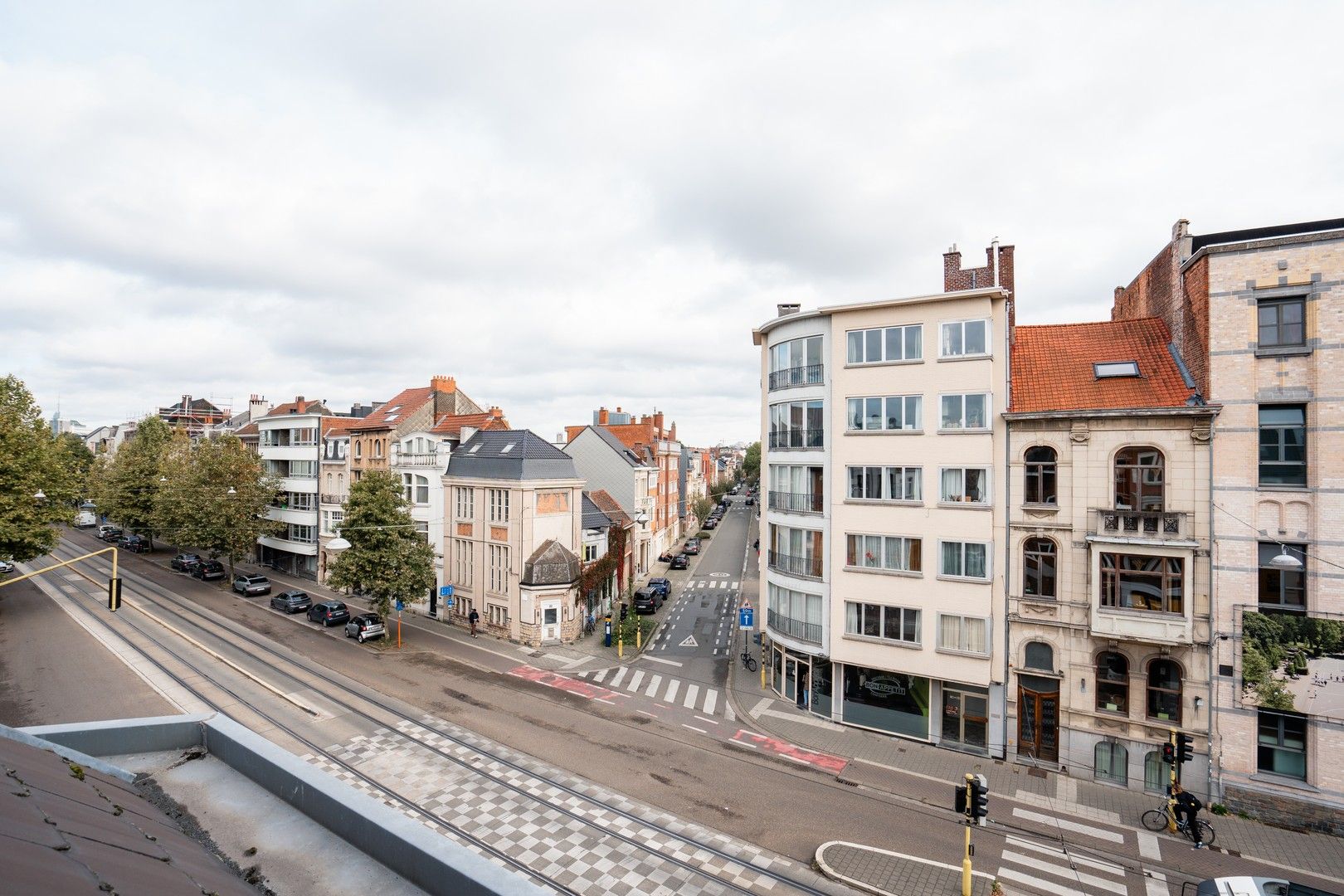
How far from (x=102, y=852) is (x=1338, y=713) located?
90.6ft

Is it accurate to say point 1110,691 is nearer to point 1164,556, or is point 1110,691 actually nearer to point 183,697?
point 1164,556

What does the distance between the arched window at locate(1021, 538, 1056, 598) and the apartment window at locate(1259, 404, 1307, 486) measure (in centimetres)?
633

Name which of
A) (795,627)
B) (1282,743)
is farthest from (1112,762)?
(795,627)

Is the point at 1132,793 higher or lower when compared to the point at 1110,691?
lower

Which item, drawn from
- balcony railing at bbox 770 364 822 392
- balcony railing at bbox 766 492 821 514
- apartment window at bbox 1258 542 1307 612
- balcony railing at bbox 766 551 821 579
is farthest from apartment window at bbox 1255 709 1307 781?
balcony railing at bbox 770 364 822 392

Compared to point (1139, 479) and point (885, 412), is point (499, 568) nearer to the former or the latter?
point (885, 412)

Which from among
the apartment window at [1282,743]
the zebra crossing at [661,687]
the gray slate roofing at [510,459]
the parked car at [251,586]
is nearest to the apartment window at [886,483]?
the zebra crossing at [661,687]

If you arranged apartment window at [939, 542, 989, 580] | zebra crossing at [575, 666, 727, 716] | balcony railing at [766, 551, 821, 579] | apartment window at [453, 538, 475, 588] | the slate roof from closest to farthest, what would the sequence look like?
the slate roof → apartment window at [939, 542, 989, 580] → balcony railing at [766, 551, 821, 579] → zebra crossing at [575, 666, 727, 716] → apartment window at [453, 538, 475, 588]

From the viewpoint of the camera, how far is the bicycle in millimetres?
16984

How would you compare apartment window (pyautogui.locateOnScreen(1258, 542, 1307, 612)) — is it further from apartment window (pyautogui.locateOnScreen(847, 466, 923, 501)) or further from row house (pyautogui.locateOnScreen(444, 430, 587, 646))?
row house (pyautogui.locateOnScreen(444, 430, 587, 646))

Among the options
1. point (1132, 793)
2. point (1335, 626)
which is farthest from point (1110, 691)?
point (1335, 626)

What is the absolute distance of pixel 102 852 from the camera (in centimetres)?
414

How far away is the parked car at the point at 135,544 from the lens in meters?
60.0

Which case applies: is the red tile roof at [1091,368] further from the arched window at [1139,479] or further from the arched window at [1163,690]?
the arched window at [1163,690]
